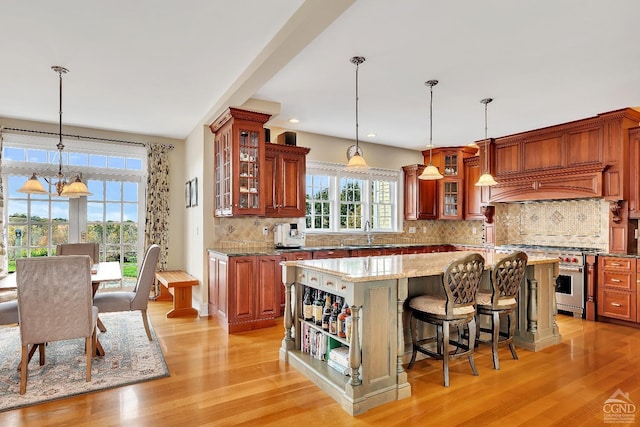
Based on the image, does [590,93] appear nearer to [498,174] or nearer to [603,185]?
[603,185]


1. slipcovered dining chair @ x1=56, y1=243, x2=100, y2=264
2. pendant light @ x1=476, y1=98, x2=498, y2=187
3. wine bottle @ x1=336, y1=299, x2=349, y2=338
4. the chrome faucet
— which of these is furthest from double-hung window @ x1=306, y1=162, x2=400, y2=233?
wine bottle @ x1=336, y1=299, x2=349, y2=338

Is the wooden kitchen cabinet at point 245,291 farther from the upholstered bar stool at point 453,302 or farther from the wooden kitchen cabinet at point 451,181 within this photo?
the wooden kitchen cabinet at point 451,181

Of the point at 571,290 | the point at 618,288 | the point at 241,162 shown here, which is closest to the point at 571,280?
the point at 571,290

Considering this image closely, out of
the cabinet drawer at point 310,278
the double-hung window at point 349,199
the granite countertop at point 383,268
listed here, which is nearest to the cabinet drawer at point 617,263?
the granite countertop at point 383,268

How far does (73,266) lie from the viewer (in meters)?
2.75

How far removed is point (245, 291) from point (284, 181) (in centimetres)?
168

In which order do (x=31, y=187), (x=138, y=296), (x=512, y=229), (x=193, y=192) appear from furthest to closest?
(x=512, y=229) < (x=193, y=192) < (x=138, y=296) < (x=31, y=187)

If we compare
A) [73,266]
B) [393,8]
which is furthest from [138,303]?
[393,8]

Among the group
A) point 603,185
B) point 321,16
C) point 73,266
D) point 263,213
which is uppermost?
point 321,16

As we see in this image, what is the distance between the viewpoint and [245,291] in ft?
14.1

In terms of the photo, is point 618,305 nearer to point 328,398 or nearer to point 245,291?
point 328,398

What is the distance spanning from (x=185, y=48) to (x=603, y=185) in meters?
5.21

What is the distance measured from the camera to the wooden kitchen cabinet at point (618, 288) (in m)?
4.50

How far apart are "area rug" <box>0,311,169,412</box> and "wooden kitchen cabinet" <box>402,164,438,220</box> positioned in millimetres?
4827
